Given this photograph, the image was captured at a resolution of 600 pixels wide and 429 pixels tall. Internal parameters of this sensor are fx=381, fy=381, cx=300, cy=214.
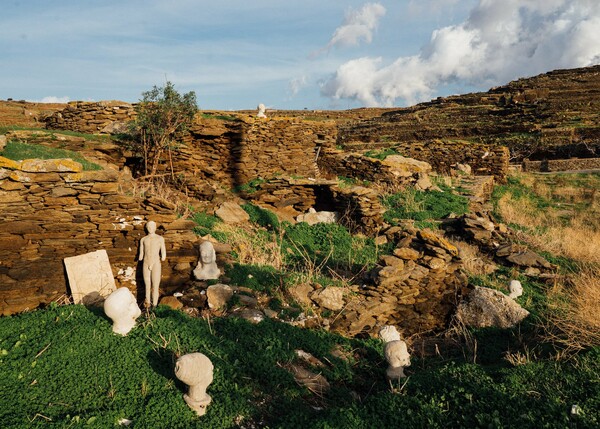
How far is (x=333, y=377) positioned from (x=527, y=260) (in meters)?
6.51

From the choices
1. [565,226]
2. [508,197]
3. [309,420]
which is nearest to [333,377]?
[309,420]

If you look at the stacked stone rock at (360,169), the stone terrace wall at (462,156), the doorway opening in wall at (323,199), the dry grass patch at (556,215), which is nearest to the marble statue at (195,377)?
the doorway opening in wall at (323,199)

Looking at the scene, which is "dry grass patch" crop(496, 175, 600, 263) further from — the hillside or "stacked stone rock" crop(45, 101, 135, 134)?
"stacked stone rock" crop(45, 101, 135, 134)

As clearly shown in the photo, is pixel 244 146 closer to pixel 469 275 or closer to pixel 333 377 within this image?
pixel 469 275

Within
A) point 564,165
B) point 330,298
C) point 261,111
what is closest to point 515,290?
point 330,298

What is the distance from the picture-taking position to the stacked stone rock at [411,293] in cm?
669

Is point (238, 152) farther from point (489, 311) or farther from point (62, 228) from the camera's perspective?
point (489, 311)

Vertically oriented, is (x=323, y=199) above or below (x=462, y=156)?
below

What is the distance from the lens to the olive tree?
35.6 ft

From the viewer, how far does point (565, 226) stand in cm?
1294

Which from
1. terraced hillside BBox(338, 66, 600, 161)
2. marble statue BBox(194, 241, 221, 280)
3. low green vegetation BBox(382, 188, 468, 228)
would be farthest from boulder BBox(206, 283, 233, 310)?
terraced hillside BBox(338, 66, 600, 161)

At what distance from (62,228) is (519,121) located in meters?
31.7

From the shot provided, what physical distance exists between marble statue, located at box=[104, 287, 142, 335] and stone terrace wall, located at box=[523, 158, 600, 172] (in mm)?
23606

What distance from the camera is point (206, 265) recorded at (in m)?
6.99
